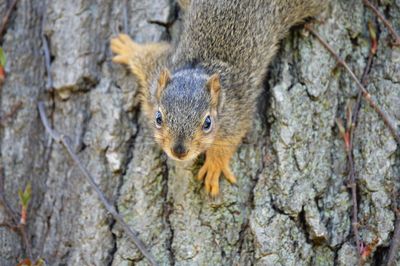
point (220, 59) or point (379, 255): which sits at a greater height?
point (220, 59)

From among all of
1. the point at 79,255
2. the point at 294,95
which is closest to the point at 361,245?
the point at 294,95

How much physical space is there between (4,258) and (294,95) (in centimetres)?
200

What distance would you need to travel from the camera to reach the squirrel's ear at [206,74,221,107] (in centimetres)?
363

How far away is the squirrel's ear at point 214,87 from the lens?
11.9ft

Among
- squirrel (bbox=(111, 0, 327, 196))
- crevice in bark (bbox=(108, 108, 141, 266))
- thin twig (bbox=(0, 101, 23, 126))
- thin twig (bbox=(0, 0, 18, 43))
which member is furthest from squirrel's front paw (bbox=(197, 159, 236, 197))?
thin twig (bbox=(0, 0, 18, 43))

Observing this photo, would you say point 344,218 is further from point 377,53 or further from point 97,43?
point 97,43

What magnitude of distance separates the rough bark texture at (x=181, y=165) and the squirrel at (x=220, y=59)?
0.09m

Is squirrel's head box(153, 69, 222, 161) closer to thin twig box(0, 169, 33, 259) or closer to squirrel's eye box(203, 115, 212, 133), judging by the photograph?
squirrel's eye box(203, 115, 212, 133)

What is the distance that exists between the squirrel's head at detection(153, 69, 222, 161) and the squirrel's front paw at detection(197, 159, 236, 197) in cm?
12

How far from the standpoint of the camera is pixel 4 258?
3629mm

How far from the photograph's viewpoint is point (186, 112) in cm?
344

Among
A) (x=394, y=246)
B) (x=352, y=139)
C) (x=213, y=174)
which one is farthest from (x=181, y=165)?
(x=394, y=246)

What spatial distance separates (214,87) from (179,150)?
57 cm

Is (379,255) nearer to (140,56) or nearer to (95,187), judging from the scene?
(95,187)
